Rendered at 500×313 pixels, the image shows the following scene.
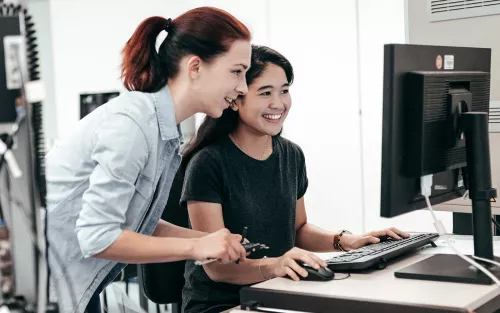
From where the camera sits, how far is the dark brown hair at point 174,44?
1.60m

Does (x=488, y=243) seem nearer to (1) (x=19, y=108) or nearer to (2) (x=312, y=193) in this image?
(1) (x=19, y=108)

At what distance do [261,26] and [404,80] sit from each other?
3478mm

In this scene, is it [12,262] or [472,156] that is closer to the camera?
[12,262]

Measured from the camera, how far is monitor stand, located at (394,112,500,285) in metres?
1.41

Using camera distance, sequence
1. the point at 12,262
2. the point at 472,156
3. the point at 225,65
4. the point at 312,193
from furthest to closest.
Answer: the point at 312,193, the point at 225,65, the point at 472,156, the point at 12,262

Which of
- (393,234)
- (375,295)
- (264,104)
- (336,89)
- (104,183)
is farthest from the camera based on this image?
(336,89)

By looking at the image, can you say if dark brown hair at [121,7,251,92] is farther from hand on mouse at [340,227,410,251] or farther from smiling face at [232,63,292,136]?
hand on mouse at [340,227,410,251]

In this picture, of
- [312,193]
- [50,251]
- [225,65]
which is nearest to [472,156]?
[225,65]

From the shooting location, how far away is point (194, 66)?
62.9 inches

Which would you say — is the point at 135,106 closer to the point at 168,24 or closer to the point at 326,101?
the point at 168,24

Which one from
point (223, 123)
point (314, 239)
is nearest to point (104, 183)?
point (223, 123)

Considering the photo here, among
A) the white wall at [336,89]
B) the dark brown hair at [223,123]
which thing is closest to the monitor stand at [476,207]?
the dark brown hair at [223,123]

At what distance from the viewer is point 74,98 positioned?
5.89m

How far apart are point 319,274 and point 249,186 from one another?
0.48 m
